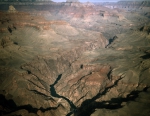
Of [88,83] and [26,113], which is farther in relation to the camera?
[88,83]

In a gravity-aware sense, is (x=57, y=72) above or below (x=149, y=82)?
below

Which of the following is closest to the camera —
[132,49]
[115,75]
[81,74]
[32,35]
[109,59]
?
[115,75]

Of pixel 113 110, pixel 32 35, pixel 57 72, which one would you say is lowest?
pixel 57 72

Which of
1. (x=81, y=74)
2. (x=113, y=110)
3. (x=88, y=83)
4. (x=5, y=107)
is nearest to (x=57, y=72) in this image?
(x=81, y=74)

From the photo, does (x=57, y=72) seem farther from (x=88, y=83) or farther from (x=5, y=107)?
(x=5, y=107)

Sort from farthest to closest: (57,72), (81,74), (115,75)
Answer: (57,72), (81,74), (115,75)

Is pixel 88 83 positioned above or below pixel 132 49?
below

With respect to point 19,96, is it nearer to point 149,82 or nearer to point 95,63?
point 95,63

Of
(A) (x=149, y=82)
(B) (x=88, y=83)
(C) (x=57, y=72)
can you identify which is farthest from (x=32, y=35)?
(A) (x=149, y=82)

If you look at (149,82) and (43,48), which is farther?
(43,48)
